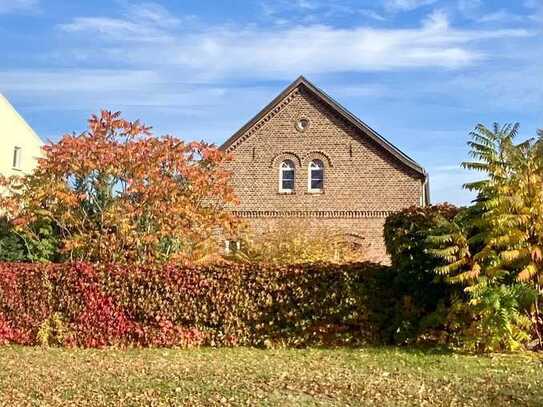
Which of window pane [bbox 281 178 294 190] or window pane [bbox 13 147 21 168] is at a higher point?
window pane [bbox 13 147 21 168]

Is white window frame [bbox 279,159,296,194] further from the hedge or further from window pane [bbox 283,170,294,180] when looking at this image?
the hedge

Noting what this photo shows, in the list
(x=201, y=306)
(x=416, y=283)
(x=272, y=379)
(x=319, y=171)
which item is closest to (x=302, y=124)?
(x=319, y=171)

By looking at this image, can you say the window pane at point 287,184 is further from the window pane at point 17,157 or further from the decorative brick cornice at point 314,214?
the window pane at point 17,157

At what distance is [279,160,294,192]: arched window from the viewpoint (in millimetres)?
29344

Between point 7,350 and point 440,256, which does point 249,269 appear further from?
point 7,350

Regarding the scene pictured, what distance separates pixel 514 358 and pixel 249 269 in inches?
202

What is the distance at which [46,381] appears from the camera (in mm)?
9516

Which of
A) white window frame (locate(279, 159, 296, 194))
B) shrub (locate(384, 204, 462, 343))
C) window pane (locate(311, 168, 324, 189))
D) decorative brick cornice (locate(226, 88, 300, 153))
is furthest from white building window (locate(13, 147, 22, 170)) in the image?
shrub (locate(384, 204, 462, 343))

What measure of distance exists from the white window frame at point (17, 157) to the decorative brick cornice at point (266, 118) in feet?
48.0

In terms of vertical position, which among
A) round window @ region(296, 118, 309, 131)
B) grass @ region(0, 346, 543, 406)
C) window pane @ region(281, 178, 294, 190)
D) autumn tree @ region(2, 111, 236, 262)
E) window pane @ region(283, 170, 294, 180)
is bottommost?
grass @ region(0, 346, 543, 406)

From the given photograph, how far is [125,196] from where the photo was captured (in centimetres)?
1802

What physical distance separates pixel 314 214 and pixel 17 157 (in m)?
18.4

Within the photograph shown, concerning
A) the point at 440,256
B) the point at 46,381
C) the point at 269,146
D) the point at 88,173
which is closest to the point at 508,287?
the point at 440,256

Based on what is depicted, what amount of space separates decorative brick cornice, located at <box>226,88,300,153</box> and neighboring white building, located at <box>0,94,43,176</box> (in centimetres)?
1234
